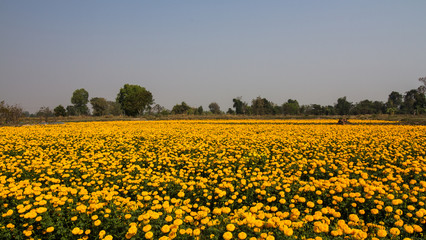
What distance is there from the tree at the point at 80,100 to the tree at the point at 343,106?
341 feet

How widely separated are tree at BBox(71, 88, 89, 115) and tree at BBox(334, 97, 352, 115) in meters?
104

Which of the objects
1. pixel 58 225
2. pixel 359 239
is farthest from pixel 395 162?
pixel 58 225

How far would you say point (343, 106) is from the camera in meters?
83.2

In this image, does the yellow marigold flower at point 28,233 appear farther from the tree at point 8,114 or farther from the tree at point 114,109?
the tree at point 114,109

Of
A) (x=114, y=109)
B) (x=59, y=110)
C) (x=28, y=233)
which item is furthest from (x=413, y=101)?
(x=114, y=109)

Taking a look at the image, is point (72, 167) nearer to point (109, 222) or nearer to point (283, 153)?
point (109, 222)

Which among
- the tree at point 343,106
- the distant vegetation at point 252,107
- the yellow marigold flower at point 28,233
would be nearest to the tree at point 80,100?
the distant vegetation at point 252,107

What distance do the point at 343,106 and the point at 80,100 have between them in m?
108

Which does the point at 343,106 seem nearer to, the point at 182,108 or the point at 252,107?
the point at 252,107

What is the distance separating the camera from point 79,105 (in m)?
106

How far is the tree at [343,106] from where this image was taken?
77625mm

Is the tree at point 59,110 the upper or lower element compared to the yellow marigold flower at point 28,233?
upper

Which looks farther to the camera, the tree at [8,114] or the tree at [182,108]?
the tree at [182,108]

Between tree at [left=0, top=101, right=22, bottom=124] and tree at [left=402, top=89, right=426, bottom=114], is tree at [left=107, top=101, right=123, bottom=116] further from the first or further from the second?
tree at [left=402, top=89, right=426, bottom=114]
